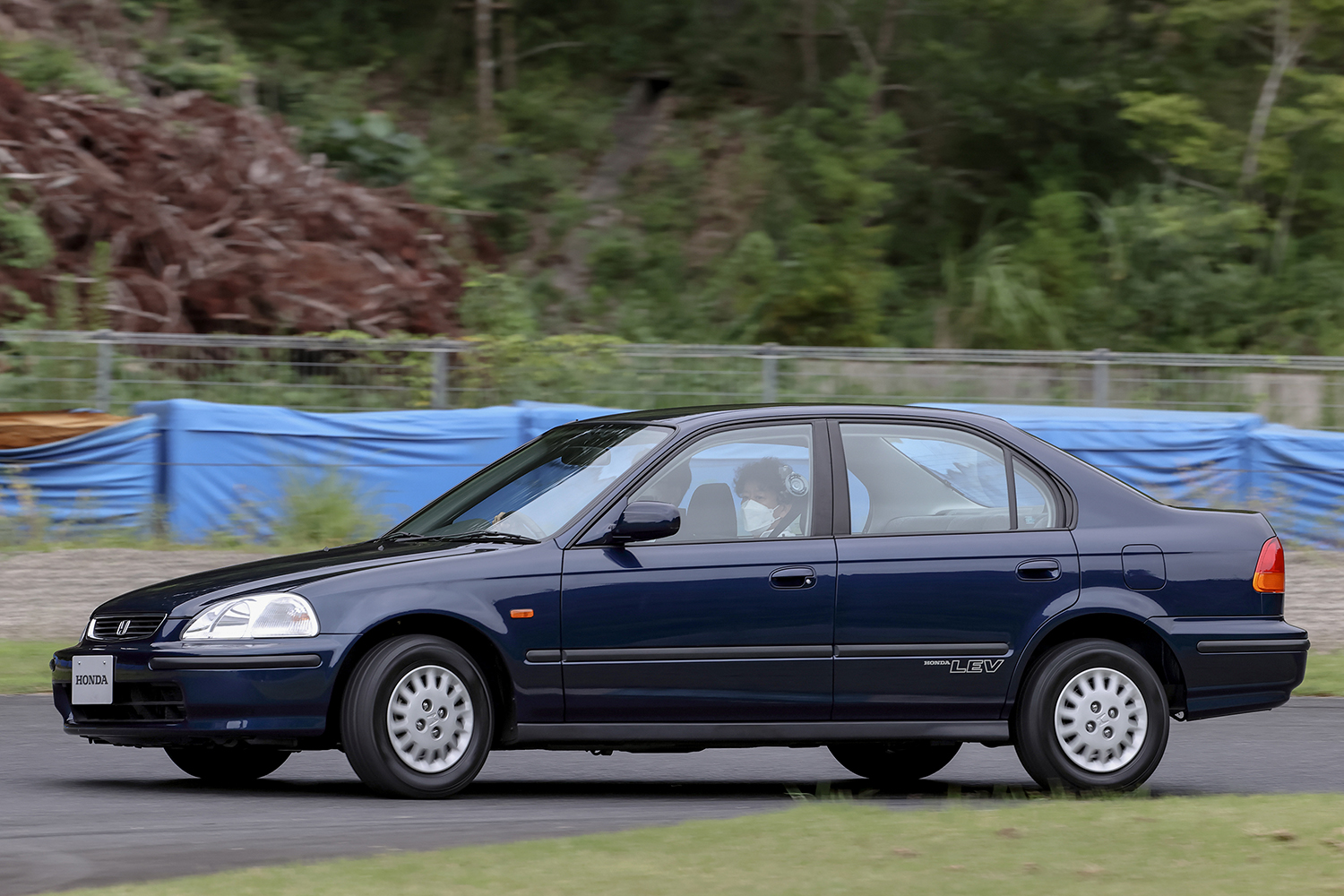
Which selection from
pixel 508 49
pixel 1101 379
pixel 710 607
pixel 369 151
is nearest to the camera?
pixel 710 607

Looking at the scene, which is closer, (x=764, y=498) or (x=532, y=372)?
(x=764, y=498)

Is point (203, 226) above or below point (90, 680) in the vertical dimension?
above

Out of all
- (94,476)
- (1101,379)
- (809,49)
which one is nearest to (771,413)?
(94,476)

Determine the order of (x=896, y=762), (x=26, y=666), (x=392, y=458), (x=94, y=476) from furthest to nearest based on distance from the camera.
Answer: (x=392, y=458) → (x=94, y=476) → (x=26, y=666) → (x=896, y=762)

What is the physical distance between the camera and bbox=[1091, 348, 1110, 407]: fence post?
60.4 feet

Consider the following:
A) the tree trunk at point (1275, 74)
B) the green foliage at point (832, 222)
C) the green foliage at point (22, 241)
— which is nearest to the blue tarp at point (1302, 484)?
the green foliage at point (832, 222)

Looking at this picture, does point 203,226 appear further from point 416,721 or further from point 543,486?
point 416,721

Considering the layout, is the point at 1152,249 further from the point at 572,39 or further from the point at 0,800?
the point at 0,800

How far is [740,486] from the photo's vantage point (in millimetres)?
7430

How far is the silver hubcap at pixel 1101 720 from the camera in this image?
24.6ft

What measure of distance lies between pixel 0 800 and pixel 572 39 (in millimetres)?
24613

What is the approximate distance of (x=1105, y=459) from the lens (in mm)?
17031

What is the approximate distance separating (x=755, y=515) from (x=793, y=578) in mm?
314

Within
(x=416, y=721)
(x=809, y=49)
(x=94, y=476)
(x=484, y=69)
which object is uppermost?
(x=809, y=49)
